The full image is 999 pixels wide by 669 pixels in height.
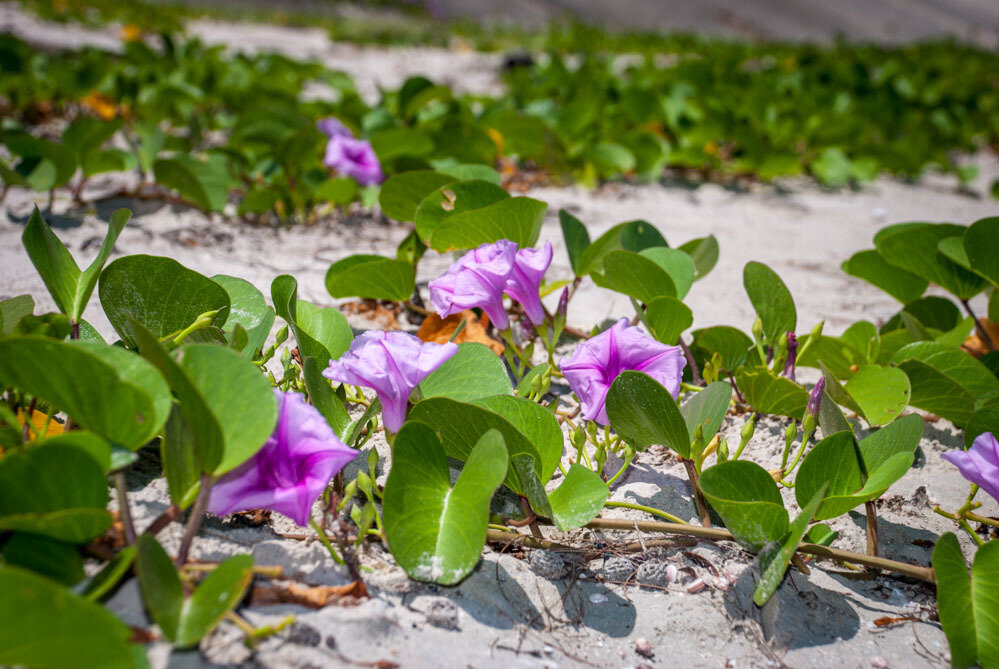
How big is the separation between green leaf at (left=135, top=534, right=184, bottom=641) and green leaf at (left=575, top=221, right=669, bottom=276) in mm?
974

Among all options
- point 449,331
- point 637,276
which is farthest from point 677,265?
point 449,331

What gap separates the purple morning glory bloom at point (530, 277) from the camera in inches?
47.7

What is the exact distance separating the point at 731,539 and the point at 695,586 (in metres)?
0.10

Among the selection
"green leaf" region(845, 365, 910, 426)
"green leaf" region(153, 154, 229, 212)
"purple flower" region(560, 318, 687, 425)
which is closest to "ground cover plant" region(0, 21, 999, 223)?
"green leaf" region(153, 154, 229, 212)

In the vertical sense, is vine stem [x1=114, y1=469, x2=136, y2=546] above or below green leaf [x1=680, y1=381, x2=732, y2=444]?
below

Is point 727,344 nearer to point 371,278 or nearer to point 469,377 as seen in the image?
point 469,377

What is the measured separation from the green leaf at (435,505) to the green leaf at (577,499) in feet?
0.41

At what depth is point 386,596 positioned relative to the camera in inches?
34.3

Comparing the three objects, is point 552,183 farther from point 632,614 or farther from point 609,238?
point 632,614

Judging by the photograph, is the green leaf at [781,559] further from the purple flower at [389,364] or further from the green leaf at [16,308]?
the green leaf at [16,308]

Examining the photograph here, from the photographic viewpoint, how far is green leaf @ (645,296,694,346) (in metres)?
1.23

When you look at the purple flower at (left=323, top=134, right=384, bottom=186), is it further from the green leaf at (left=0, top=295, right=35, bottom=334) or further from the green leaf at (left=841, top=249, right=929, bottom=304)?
the green leaf at (left=841, top=249, right=929, bottom=304)

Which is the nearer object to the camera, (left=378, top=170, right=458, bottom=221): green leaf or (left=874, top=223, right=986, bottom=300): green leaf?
(left=874, top=223, right=986, bottom=300): green leaf

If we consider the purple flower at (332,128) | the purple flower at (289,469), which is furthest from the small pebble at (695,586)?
the purple flower at (332,128)
